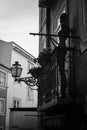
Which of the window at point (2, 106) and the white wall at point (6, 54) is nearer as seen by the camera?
the window at point (2, 106)

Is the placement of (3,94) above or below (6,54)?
below

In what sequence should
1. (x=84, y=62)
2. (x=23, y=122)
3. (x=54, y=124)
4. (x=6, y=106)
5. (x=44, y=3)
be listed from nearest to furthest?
(x=84, y=62) → (x=54, y=124) → (x=44, y=3) → (x=23, y=122) → (x=6, y=106)

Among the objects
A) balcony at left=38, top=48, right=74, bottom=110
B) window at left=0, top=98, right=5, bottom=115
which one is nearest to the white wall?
window at left=0, top=98, right=5, bottom=115

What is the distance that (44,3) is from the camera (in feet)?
40.7

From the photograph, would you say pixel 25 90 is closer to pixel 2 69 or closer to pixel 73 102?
pixel 2 69

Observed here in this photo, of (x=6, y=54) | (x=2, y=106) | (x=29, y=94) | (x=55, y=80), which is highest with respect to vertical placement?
(x=6, y=54)

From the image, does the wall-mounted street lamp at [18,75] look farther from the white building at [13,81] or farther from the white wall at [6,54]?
the white wall at [6,54]

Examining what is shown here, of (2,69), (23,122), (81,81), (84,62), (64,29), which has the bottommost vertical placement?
(23,122)

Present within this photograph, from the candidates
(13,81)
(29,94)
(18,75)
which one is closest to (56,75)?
(18,75)

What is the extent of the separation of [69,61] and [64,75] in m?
0.56

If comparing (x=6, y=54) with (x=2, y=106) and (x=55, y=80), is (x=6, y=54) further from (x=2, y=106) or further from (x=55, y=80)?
(x=55, y=80)

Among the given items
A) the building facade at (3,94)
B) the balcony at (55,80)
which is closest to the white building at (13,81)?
the building facade at (3,94)

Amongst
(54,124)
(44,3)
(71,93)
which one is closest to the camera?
(71,93)

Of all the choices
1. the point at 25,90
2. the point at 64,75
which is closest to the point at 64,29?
the point at 64,75
